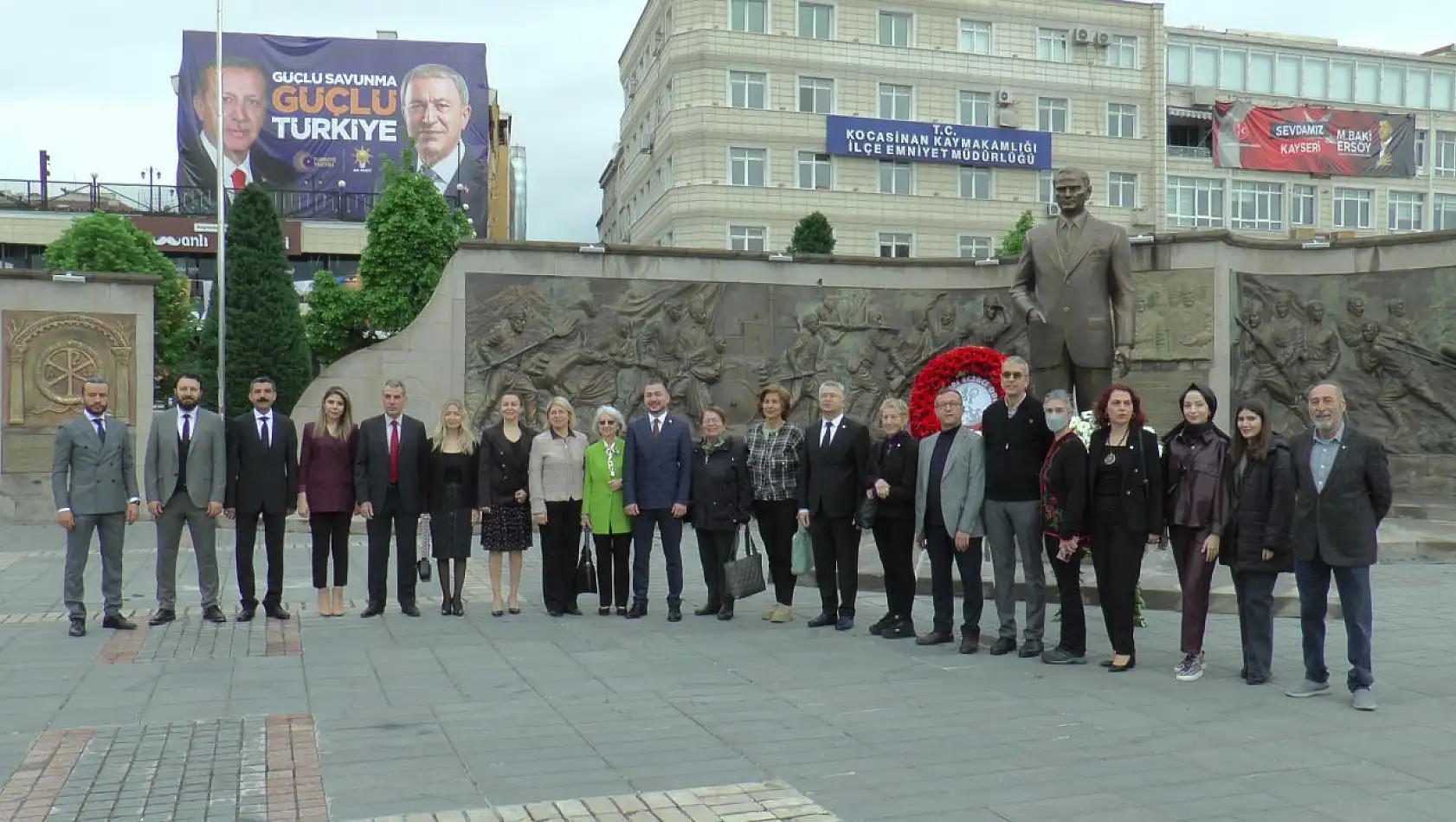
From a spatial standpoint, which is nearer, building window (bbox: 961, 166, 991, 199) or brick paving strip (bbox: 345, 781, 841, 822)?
brick paving strip (bbox: 345, 781, 841, 822)

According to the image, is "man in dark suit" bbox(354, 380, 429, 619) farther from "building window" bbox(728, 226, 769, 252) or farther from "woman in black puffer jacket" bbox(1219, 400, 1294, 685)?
"building window" bbox(728, 226, 769, 252)

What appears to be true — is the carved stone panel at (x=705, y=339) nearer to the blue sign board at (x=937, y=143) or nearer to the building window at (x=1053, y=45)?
the blue sign board at (x=937, y=143)

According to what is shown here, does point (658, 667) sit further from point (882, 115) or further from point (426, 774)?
point (882, 115)

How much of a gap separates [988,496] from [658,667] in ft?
8.14

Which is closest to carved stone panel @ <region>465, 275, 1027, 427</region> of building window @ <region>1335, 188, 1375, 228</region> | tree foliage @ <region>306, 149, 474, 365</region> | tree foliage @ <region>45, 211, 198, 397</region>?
tree foliage @ <region>306, 149, 474, 365</region>

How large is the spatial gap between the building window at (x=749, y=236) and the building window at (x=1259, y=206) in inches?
760

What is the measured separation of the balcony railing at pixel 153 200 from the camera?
2000 inches

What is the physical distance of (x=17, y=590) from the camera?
1199 centimetres

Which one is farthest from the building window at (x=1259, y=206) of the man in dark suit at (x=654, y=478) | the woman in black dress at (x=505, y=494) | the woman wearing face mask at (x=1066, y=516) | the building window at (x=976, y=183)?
the woman wearing face mask at (x=1066, y=516)

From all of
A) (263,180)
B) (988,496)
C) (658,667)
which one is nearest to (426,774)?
(658,667)

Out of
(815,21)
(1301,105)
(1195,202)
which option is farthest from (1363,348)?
(1301,105)

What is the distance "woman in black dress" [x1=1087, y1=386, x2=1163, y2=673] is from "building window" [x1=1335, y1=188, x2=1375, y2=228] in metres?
47.8

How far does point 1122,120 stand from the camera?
155ft

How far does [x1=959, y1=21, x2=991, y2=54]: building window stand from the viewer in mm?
45531
